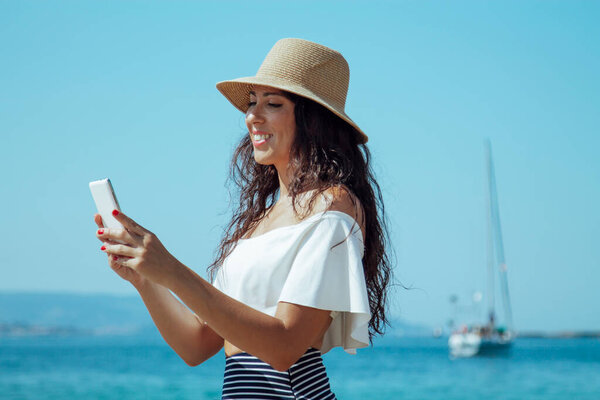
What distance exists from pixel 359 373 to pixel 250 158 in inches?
1755

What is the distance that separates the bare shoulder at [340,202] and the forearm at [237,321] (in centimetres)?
38

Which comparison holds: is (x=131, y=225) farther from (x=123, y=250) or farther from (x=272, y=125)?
(x=272, y=125)

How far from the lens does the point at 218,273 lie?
2.49 m

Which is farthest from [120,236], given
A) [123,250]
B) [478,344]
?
[478,344]

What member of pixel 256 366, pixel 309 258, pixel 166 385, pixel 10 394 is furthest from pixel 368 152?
pixel 166 385

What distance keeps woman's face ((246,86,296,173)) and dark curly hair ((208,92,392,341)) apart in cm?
2

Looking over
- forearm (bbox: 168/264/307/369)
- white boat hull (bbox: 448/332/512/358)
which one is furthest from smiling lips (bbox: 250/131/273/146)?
white boat hull (bbox: 448/332/512/358)

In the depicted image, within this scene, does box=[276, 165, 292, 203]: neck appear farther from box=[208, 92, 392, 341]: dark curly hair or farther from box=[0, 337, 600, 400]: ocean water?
box=[0, 337, 600, 400]: ocean water

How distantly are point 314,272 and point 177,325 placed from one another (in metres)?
0.58

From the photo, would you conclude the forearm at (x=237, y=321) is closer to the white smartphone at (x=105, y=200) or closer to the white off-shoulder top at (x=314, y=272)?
the white off-shoulder top at (x=314, y=272)

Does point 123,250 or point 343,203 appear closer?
point 123,250

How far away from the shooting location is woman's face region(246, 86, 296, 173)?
2.44 metres

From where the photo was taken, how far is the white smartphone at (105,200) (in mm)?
1957

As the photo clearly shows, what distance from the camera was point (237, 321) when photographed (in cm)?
195
